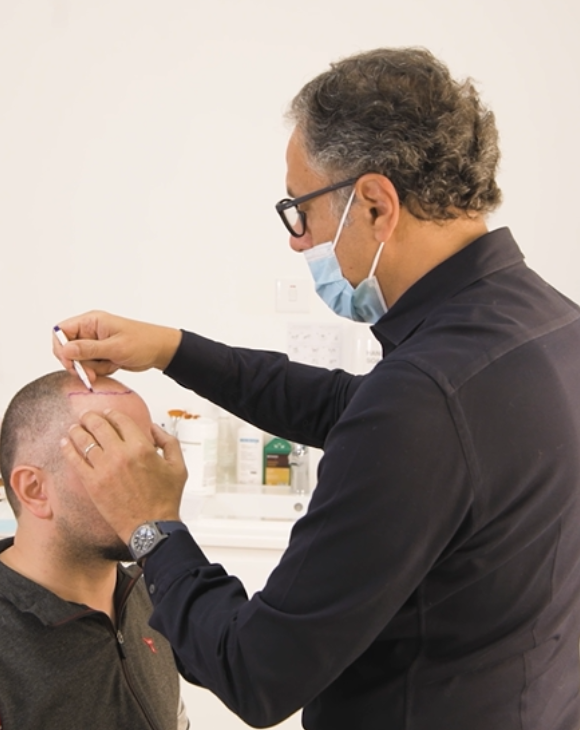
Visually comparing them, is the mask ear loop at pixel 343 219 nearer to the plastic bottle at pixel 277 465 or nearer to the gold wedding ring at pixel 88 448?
the gold wedding ring at pixel 88 448

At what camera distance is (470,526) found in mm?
859

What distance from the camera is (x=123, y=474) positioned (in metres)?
0.99

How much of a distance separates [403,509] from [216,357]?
0.68 m

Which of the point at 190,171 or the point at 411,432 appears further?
the point at 190,171

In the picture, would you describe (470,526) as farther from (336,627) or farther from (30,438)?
(30,438)

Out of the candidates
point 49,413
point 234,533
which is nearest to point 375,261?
point 49,413

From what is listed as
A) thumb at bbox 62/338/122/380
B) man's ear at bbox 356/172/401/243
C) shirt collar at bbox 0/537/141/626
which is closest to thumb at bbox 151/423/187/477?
thumb at bbox 62/338/122/380

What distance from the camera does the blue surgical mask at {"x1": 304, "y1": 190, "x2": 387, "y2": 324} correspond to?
109 centimetres

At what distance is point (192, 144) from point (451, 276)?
1916mm

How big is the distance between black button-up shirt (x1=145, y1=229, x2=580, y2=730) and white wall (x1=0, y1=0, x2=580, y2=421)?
1.75 m

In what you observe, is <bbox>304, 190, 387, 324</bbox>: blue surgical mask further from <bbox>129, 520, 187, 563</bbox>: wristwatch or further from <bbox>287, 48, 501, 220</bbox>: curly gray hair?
<bbox>129, 520, 187, 563</bbox>: wristwatch

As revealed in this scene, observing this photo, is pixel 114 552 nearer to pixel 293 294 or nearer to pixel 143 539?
Answer: pixel 143 539

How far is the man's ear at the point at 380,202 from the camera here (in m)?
0.99

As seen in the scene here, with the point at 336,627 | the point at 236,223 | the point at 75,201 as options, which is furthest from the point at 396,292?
the point at 75,201
